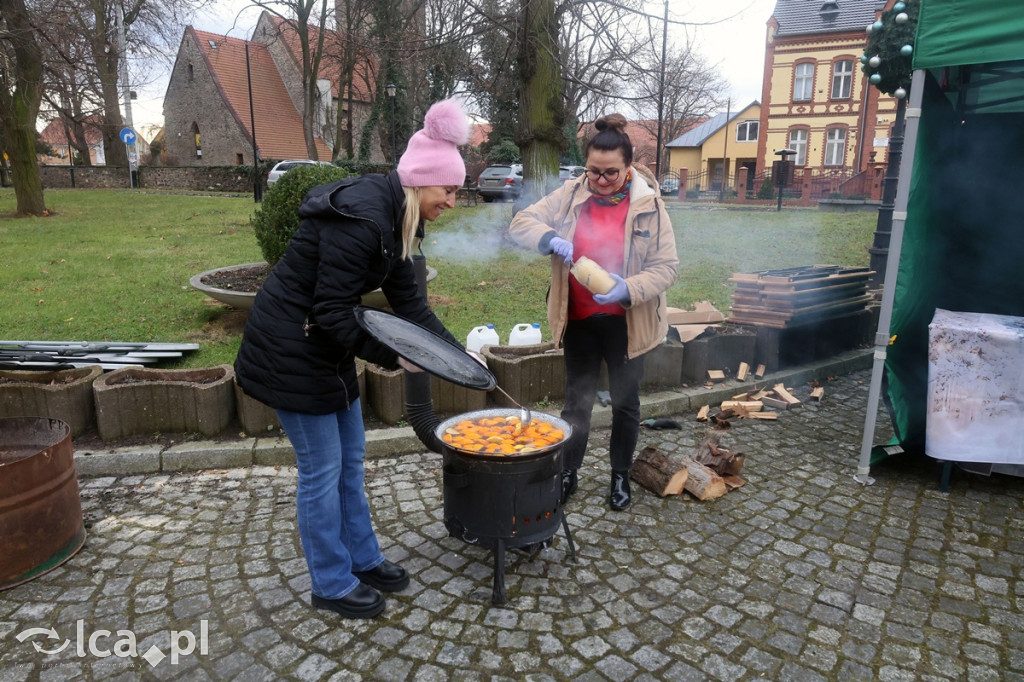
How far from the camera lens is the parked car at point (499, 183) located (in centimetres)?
2208

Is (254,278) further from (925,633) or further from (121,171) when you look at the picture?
(121,171)

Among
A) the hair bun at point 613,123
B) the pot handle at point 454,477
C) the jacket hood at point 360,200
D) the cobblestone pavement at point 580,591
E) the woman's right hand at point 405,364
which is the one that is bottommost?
the cobblestone pavement at point 580,591

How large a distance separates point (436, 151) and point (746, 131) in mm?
47901

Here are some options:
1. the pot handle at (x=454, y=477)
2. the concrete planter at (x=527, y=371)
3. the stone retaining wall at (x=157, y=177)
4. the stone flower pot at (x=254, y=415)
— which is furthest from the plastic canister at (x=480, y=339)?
the stone retaining wall at (x=157, y=177)

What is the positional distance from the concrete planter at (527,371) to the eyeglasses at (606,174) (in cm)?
194

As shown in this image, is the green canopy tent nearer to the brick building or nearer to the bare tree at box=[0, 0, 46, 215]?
the bare tree at box=[0, 0, 46, 215]

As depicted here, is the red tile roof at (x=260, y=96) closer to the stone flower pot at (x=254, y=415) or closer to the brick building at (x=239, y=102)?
the brick building at (x=239, y=102)

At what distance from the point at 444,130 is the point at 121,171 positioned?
3230 centimetres

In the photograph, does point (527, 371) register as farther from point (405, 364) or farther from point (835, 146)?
point (835, 146)

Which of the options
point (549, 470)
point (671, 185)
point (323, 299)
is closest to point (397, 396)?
point (549, 470)

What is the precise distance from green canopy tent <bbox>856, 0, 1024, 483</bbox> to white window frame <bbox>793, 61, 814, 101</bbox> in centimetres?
3465

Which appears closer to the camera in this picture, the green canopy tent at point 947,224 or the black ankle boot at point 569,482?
the black ankle boot at point 569,482

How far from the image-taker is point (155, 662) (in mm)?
2588

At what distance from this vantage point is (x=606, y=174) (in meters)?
3.43
